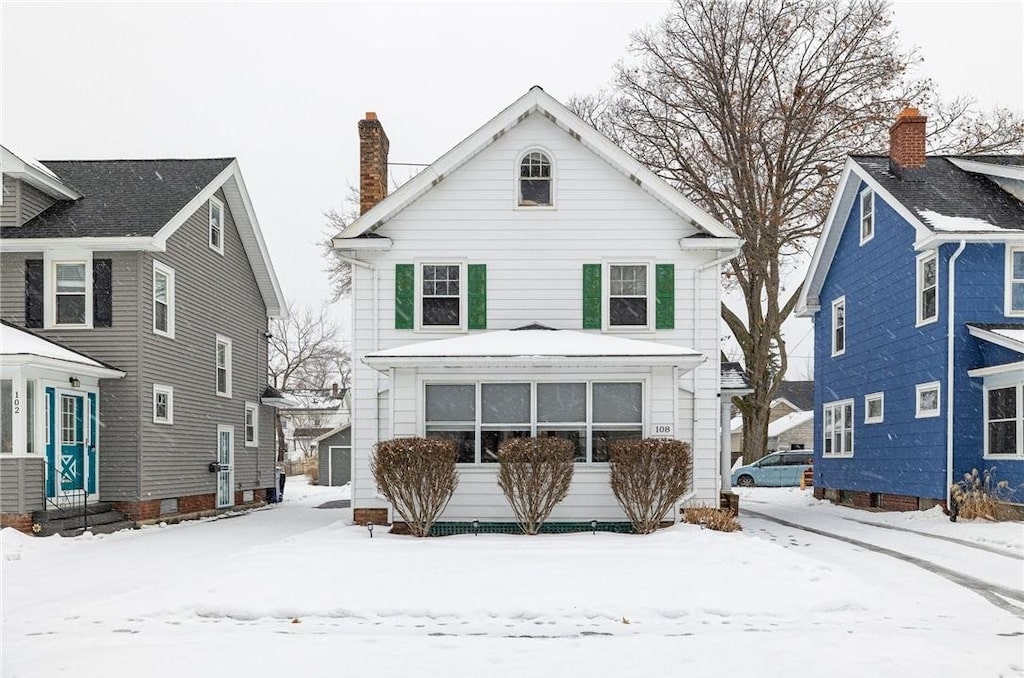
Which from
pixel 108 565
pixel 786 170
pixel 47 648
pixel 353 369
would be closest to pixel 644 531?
pixel 353 369

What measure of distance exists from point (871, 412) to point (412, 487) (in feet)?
39.8

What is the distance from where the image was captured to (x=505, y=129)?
1645 centimetres

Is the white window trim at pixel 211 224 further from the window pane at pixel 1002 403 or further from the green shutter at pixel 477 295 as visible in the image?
the window pane at pixel 1002 403

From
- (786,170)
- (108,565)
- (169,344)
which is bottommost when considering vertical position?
(108,565)

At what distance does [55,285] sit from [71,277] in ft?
1.05

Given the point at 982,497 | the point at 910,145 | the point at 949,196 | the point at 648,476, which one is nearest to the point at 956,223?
the point at 949,196

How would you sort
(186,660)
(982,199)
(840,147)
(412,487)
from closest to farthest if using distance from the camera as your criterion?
(186,660) → (412,487) → (982,199) → (840,147)

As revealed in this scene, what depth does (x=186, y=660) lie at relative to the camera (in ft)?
23.1

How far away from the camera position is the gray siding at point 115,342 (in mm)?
17266

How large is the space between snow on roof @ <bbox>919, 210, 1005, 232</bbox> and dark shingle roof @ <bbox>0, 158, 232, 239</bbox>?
48.5 feet

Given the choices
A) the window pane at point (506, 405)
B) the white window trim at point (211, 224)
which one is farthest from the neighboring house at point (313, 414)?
the window pane at point (506, 405)

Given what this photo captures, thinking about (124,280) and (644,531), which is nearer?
(644,531)

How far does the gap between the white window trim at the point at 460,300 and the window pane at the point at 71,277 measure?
21.6 feet

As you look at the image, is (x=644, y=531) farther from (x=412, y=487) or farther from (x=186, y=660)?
(x=186, y=660)
